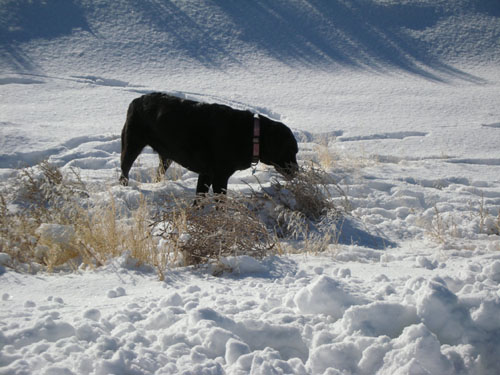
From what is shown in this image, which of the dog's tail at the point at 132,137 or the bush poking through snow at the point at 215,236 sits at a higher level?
the dog's tail at the point at 132,137

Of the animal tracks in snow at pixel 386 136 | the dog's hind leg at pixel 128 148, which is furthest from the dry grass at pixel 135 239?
the animal tracks in snow at pixel 386 136

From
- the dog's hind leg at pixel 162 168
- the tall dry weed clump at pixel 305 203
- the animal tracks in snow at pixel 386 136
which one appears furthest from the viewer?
the animal tracks in snow at pixel 386 136

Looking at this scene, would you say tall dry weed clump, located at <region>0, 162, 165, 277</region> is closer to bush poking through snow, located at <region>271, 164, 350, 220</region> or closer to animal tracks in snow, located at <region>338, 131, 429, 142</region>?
bush poking through snow, located at <region>271, 164, 350, 220</region>

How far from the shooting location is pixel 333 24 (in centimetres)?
2052

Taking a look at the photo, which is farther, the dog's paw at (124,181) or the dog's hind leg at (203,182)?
the dog's paw at (124,181)

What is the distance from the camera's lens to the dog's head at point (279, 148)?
511 cm

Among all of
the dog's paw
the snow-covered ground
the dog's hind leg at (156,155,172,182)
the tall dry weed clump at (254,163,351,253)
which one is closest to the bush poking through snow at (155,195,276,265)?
the snow-covered ground

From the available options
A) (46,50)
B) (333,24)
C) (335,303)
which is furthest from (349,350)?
(333,24)

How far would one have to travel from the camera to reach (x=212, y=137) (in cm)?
505

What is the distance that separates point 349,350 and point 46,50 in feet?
56.2

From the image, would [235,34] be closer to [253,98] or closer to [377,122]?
[253,98]

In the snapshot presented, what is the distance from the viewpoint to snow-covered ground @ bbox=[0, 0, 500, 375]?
2082 mm

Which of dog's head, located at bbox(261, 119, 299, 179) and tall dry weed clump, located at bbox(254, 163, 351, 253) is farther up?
dog's head, located at bbox(261, 119, 299, 179)

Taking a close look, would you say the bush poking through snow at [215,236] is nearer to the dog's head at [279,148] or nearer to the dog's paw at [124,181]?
the dog's head at [279,148]
